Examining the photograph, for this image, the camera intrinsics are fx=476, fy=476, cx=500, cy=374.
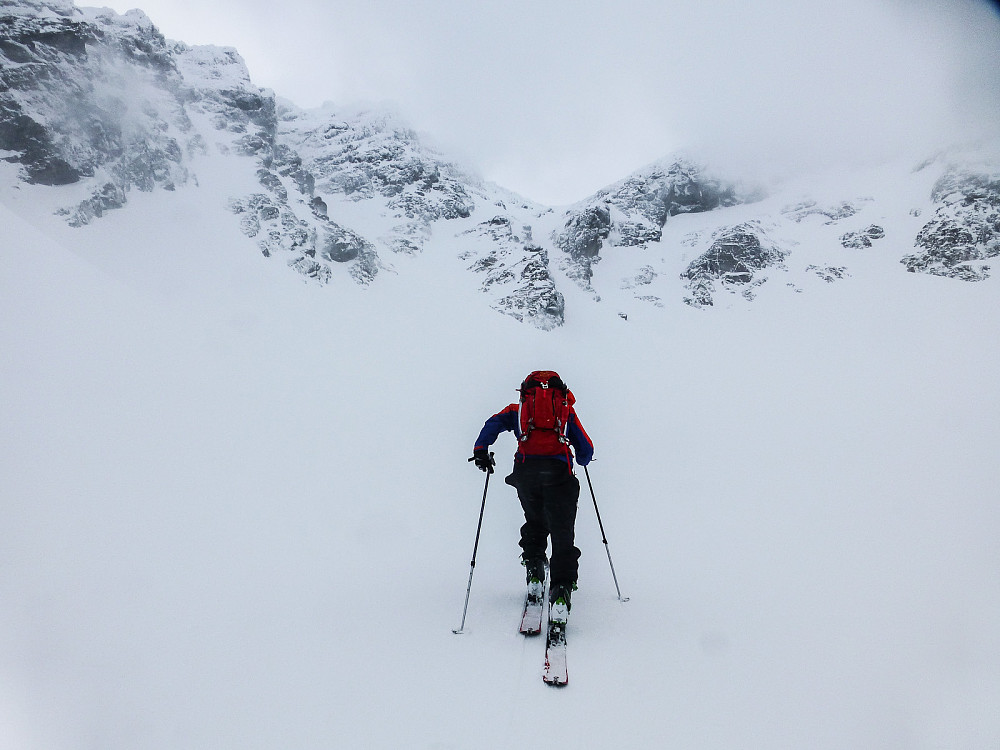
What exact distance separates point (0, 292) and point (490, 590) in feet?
36.5

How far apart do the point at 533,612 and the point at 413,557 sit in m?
2.64

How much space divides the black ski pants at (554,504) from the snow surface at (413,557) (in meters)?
0.58

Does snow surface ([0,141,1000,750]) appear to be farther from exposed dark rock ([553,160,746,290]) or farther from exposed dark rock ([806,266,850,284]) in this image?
exposed dark rock ([553,160,746,290])

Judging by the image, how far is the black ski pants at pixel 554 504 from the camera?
4324 millimetres

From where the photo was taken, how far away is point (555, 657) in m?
3.51

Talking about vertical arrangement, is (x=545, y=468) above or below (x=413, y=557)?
above

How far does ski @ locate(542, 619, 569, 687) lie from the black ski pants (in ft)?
1.51

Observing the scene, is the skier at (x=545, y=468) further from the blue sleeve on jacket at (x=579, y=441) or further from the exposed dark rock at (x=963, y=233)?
the exposed dark rock at (x=963, y=233)

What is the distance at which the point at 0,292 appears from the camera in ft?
30.3

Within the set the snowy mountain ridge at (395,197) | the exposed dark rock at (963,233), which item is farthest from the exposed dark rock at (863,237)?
the exposed dark rock at (963,233)

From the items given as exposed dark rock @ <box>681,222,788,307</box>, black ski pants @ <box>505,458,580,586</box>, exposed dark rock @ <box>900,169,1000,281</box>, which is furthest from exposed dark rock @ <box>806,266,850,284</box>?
black ski pants @ <box>505,458,580,586</box>

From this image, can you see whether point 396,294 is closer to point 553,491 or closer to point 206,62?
point 553,491

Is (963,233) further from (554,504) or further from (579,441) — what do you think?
(554,504)

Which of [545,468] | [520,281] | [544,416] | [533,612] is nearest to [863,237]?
[520,281]
